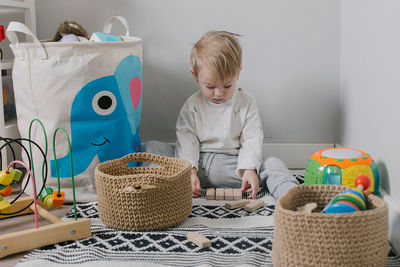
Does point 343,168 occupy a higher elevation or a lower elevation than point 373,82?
lower

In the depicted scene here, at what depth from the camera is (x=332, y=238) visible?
874mm

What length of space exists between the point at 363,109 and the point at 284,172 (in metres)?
0.32

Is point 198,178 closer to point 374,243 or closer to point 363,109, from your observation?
point 363,109

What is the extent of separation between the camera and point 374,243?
0.89 meters

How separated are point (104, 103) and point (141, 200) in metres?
0.42

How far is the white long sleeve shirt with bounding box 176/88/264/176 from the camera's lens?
1650 millimetres

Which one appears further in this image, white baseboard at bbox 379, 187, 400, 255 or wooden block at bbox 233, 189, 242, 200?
wooden block at bbox 233, 189, 242, 200

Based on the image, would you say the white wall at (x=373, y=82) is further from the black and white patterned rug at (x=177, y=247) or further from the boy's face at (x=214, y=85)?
the boy's face at (x=214, y=85)

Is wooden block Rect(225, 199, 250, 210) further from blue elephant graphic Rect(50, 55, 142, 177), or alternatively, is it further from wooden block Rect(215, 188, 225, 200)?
blue elephant graphic Rect(50, 55, 142, 177)

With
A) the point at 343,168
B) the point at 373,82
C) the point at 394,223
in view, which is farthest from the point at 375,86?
the point at 394,223

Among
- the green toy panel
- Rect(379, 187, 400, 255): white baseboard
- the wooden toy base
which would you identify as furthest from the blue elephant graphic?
Rect(379, 187, 400, 255): white baseboard

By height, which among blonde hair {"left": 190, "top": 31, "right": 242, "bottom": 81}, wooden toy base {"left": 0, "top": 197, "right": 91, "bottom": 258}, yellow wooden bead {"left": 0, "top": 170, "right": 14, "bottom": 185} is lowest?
wooden toy base {"left": 0, "top": 197, "right": 91, "bottom": 258}

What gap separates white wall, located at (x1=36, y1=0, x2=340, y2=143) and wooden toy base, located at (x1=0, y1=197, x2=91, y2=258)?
2.68ft

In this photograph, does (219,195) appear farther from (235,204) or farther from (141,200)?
(141,200)
